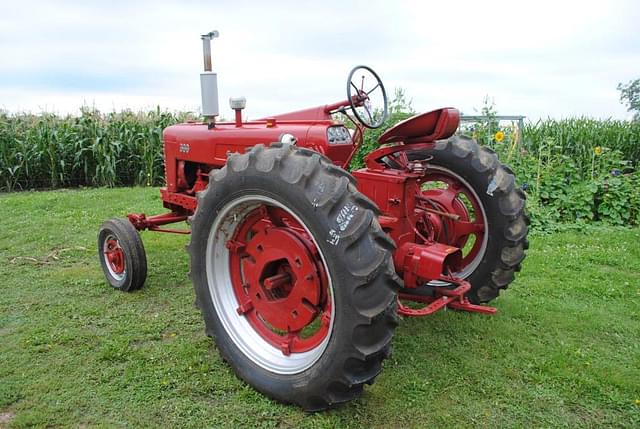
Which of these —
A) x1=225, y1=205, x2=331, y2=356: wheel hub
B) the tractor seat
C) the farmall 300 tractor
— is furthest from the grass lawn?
the tractor seat

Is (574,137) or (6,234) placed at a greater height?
(574,137)

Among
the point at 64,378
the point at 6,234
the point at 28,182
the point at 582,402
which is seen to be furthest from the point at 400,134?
the point at 28,182

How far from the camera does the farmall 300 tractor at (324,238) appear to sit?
216cm

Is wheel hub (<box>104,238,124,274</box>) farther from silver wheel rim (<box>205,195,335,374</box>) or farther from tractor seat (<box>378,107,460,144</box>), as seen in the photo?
tractor seat (<box>378,107,460,144</box>)

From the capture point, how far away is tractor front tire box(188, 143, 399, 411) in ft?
6.98

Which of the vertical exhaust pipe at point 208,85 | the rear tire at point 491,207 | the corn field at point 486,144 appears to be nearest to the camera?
the rear tire at point 491,207

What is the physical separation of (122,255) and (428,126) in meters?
2.48

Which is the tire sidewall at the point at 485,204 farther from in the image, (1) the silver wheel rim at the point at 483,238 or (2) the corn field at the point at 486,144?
(2) the corn field at the point at 486,144

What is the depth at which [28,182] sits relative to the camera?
9.50m

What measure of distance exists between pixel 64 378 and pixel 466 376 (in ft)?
6.91

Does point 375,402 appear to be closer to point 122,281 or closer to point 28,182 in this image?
point 122,281

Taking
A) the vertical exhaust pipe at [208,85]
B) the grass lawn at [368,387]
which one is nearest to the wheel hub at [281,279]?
the grass lawn at [368,387]

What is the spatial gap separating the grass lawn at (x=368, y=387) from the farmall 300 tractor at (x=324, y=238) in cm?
Answer: 21

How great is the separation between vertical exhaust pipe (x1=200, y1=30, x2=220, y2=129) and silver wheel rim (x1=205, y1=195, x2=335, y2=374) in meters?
1.36
